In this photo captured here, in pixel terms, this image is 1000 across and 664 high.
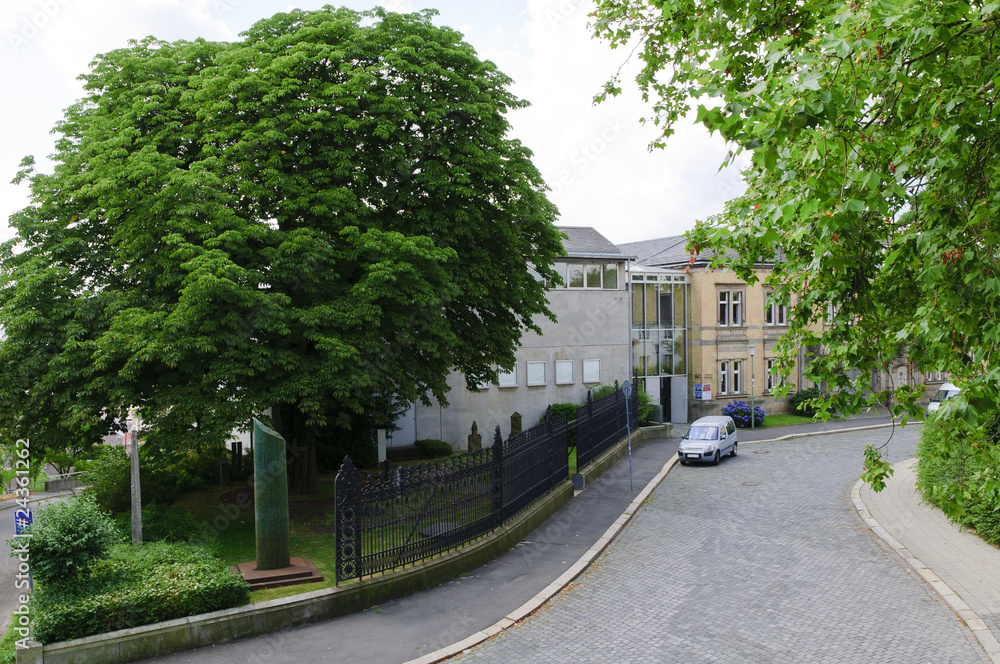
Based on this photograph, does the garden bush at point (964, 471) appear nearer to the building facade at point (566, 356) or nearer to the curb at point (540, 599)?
the curb at point (540, 599)

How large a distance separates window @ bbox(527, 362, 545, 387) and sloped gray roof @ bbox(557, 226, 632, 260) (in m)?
5.37

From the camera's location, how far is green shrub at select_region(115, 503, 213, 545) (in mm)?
12969

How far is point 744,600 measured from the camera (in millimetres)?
10797

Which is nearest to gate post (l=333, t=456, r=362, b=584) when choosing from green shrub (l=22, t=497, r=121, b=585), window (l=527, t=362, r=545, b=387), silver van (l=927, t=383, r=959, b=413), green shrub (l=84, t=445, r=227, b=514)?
green shrub (l=22, t=497, r=121, b=585)

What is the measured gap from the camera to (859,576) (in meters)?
12.2

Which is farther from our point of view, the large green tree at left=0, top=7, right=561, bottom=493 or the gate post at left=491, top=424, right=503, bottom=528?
the gate post at left=491, top=424, right=503, bottom=528

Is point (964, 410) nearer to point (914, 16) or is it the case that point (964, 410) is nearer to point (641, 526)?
point (914, 16)

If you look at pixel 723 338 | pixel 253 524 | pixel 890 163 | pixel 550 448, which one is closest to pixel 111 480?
pixel 253 524

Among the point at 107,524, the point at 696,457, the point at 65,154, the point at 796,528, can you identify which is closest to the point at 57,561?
the point at 107,524

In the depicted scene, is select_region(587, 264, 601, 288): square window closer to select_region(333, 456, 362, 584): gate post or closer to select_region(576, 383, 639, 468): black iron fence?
select_region(576, 383, 639, 468): black iron fence

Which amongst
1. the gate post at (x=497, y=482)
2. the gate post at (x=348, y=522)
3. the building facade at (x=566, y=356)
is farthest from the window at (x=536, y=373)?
the gate post at (x=348, y=522)

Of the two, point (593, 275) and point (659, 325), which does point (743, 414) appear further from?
point (593, 275)

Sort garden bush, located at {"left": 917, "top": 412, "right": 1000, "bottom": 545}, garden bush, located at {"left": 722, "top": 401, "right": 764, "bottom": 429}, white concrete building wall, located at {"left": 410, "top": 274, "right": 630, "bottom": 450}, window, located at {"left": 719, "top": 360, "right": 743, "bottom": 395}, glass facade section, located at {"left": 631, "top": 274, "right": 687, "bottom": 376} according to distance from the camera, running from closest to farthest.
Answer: garden bush, located at {"left": 917, "top": 412, "right": 1000, "bottom": 545}, white concrete building wall, located at {"left": 410, "top": 274, "right": 630, "bottom": 450}, glass facade section, located at {"left": 631, "top": 274, "right": 687, "bottom": 376}, garden bush, located at {"left": 722, "top": 401, "right": 764, "bottom": 429}, window, located at {"left": 719, "top": 360, "right": 743, "bottom": 395}

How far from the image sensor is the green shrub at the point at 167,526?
13.0m
